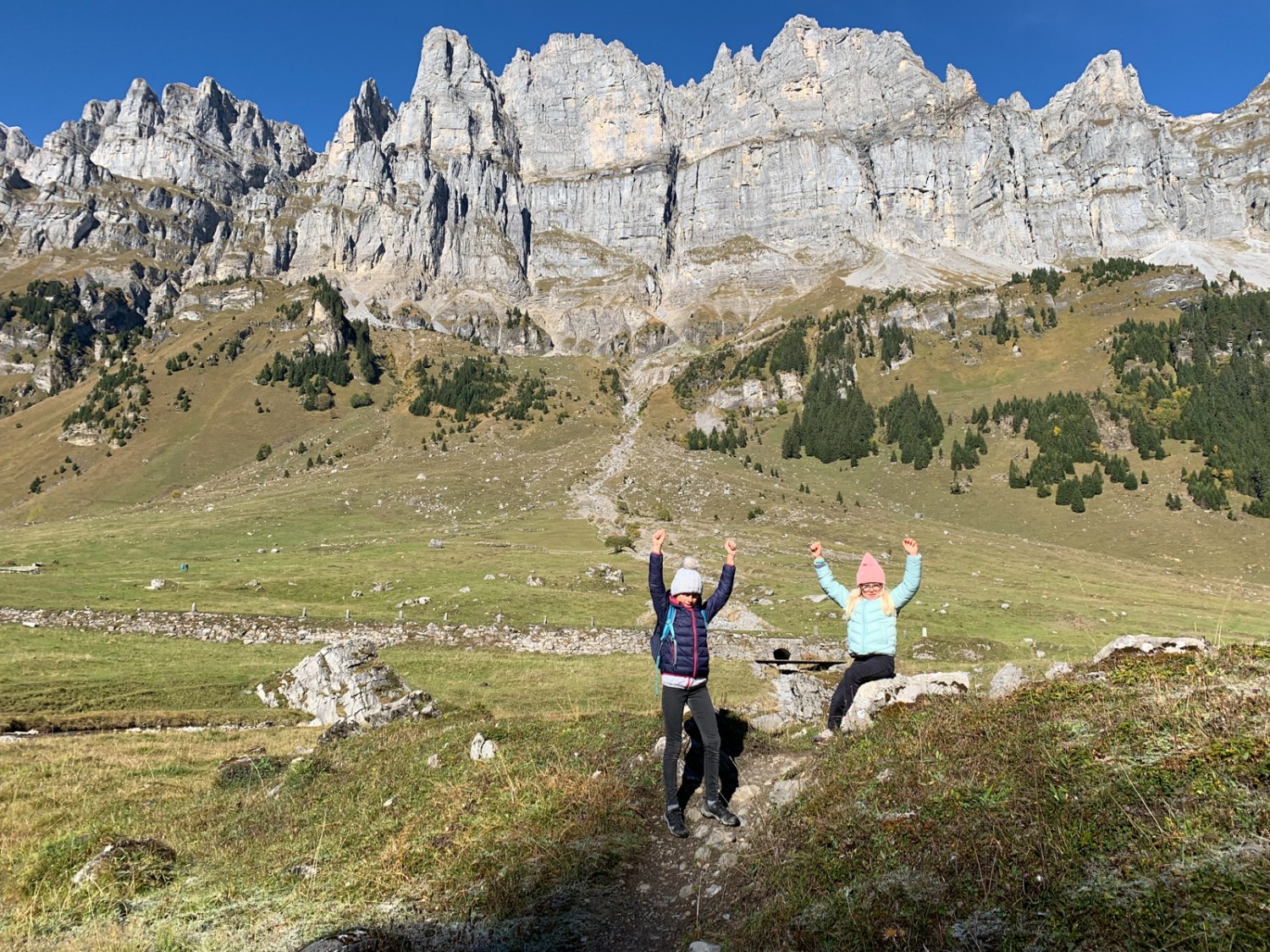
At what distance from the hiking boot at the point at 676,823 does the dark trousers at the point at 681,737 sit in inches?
3.6

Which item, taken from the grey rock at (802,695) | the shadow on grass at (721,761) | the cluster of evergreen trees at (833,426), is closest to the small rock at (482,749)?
the shadow on grass at (721,761)

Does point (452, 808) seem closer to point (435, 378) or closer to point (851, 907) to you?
point (851, 907)

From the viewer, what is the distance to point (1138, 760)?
6312mm

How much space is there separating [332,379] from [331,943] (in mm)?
184165

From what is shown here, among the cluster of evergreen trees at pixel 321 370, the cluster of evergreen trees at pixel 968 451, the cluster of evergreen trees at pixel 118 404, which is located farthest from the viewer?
the cluster of evergreen trees at pixel 321 370

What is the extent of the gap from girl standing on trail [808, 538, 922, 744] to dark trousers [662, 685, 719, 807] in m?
2.88

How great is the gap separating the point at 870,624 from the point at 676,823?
5.05 m

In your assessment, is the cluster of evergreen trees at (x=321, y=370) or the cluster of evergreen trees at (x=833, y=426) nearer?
the cluster of evergreen trees at (x=833, y=426)

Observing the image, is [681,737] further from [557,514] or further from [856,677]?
[557,514]

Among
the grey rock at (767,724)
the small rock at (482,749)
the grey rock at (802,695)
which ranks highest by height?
the small rock at (482,749)

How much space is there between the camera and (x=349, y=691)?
2245 cm

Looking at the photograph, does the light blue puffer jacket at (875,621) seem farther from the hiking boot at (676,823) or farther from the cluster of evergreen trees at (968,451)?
the cluster of evergreen trees at (968,451)

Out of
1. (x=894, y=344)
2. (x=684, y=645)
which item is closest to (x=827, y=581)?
(x=684, y=645)

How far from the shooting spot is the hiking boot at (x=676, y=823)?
29.2 feet
